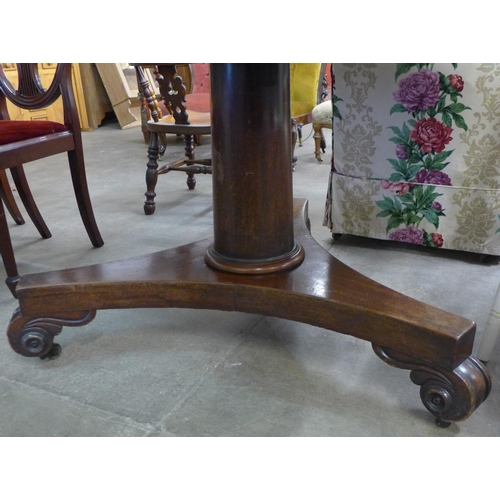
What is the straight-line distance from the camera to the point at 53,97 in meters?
1.58

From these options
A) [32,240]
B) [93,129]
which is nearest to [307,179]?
[32,240]

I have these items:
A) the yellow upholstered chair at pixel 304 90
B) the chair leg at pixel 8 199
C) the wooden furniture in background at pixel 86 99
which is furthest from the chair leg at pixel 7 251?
the wooden furniture in background at pixel 86 99

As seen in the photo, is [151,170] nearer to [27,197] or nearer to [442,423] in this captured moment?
[27,197]

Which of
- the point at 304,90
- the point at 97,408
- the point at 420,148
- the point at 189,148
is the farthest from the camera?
the point at 304,90

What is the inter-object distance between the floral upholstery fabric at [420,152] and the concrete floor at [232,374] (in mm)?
111

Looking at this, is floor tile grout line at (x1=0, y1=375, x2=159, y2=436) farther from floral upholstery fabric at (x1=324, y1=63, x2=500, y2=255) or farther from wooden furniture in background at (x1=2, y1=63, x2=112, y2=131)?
wooden furniture in background at (x1=2, y1=63, x2=112, y2=131)

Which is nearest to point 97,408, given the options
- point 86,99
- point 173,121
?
point 173,121

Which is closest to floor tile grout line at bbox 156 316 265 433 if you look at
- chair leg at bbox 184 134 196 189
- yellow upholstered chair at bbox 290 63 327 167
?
chair leg at bbox 184 134 196 189

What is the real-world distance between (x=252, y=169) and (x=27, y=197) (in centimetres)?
117

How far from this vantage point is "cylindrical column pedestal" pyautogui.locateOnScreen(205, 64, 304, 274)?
3.39 feet

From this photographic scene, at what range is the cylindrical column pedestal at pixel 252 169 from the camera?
3.39ft

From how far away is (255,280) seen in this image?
110cm

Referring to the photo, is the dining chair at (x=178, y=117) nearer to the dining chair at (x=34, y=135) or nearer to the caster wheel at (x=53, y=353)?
the dining chair at (x=34, y=135)
